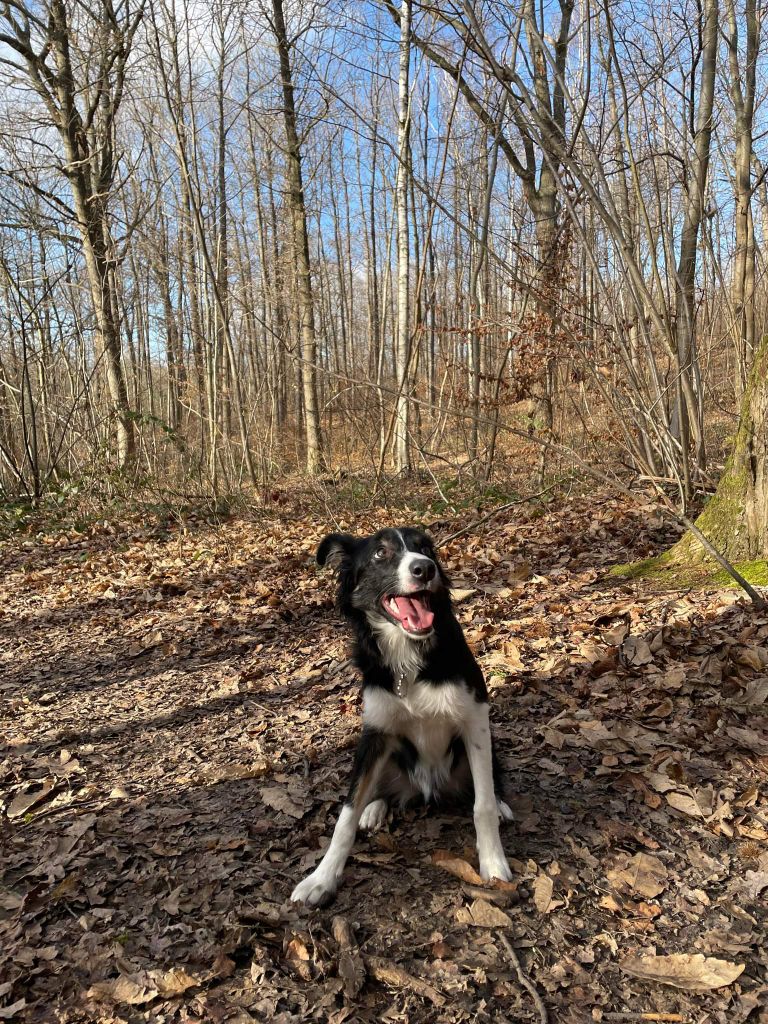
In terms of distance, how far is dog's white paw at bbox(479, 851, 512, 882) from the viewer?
2.65m

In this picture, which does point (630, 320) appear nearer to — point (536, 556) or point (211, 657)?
point (536, 556)

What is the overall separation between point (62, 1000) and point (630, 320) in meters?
7.24

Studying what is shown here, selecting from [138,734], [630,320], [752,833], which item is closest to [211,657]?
[138,734]

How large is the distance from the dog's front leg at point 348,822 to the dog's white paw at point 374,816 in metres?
0.23

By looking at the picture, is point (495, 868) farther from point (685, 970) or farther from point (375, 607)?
point (375, 607)

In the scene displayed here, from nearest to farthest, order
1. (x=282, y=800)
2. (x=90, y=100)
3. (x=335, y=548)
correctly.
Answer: (x=282, y=800) → (x=335, y=548) → (x=90, y=100)

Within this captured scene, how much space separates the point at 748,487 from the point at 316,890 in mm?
4140

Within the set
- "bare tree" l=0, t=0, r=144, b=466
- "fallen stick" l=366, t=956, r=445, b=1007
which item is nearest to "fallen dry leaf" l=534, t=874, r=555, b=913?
"fallen stick" l=366, t=956, r=445, b=1007

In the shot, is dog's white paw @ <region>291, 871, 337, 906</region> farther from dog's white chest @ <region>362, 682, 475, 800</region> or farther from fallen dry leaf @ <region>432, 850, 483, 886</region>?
dog's white chest @ <region>362, 682, 475, 800</region>

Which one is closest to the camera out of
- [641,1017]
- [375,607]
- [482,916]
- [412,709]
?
[641,1017]

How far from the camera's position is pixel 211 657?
19.1ft

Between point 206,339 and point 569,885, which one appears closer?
point 569,885

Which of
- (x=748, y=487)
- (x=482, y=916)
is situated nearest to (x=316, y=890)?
(x=482, y=916)

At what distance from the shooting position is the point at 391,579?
3.08 m
